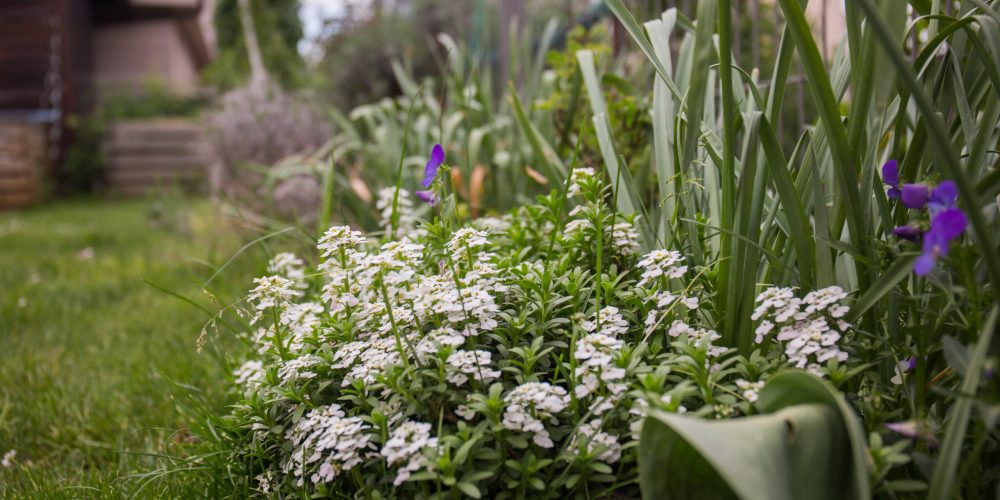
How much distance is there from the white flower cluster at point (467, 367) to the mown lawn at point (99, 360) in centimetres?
57

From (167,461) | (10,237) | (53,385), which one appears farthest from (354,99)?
(167,461)

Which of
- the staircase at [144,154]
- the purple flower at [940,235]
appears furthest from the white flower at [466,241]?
the staircase at [144,154]

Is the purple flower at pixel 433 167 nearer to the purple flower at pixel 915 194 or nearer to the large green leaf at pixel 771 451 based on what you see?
the large green leaf at pixel 771 451

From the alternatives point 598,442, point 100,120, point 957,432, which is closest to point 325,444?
point 598,442

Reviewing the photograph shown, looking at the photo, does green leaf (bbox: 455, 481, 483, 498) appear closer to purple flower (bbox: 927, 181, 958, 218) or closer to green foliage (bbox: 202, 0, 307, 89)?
purple flower (bbox: 927, 181, 958, 218)

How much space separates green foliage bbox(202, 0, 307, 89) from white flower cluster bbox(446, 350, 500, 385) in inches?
412

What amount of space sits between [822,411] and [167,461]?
1231 millimetres

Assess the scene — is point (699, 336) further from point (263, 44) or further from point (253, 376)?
point (263, 44)

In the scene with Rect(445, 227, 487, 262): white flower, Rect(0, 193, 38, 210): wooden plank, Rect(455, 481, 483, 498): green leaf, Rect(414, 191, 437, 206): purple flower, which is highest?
Rect(414, 191, 437, 206): purple flower

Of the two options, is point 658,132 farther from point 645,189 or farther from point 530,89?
point 530,89

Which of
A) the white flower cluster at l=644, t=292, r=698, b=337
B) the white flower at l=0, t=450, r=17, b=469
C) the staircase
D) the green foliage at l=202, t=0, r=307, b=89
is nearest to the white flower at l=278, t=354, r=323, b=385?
the white flower cluster at l=644, t=292, r=698, b=337

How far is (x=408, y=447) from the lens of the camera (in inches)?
38.8

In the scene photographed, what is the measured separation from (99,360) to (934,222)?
7.77ft

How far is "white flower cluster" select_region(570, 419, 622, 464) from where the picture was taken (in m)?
1.00
